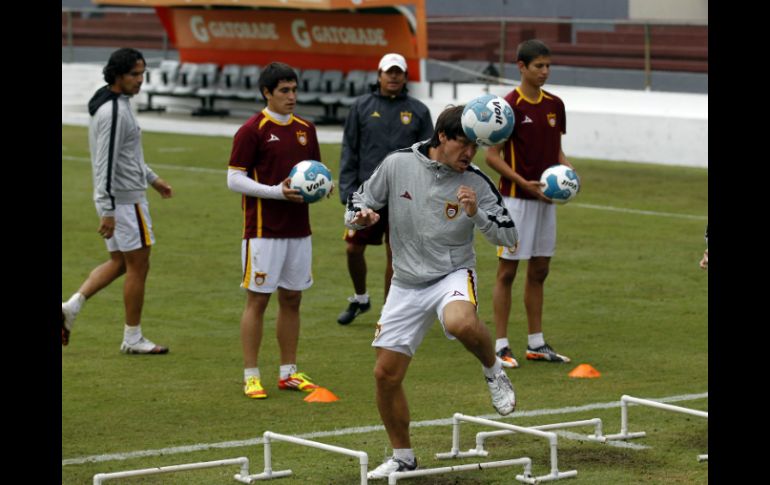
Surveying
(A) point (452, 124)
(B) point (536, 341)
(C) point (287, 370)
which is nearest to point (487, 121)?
(A) point (452, 124)

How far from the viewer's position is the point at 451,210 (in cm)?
739

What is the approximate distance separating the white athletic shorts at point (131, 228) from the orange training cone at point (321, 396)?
6.55ft

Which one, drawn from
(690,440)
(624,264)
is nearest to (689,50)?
(624,264)

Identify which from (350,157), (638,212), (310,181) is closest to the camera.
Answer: (310,181)

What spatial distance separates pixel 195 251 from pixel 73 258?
1.33m

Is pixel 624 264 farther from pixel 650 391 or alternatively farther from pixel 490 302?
pixel 650 391

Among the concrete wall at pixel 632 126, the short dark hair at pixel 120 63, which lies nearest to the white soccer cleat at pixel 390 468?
the short dark hair at pixel 120 63

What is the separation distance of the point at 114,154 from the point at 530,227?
303 centimetres

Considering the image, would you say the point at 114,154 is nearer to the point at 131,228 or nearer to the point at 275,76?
the point at 131,228

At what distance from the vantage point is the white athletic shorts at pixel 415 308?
24.2 feet

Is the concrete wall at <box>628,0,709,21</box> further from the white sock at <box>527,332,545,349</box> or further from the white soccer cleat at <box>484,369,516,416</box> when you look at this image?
the white soccer cleat at <box>484,369,516,416</box>
